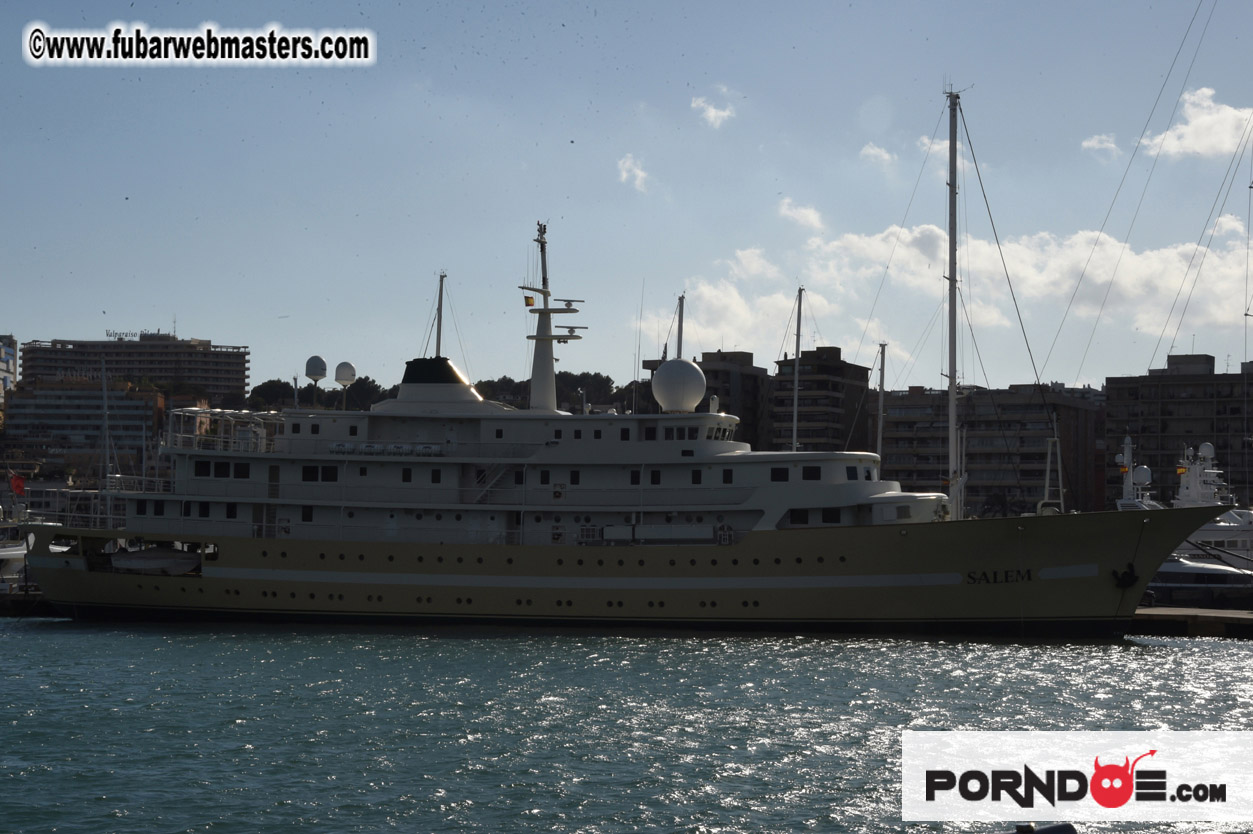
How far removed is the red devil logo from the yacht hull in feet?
32.3

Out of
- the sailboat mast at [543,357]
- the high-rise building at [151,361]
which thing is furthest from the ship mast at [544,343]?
the high-rise building at [151,361]

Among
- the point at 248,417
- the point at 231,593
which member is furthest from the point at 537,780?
the point at 248,417

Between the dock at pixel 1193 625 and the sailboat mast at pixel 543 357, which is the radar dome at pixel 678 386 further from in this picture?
the dock at pixel 1193 625

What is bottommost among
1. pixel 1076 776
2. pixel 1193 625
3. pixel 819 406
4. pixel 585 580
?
pixel 1076 776

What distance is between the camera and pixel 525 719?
→ 55.1 feet

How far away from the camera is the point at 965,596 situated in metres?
24.9

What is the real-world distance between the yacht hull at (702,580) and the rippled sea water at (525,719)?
89 cm

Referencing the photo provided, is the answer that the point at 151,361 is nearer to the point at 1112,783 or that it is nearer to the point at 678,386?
the point at 678,386

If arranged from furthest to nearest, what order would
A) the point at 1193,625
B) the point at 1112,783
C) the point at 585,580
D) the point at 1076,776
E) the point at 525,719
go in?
the point at 1193,625, the point at 585,580, the point at 525,719, the point at 1112,783, the point at 1076,776

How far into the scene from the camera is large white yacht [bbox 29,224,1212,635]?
979 inches

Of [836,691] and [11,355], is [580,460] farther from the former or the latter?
[11,355]

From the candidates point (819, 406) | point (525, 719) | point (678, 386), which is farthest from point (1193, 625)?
point (819, 406)

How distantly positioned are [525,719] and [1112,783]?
8.07 metres

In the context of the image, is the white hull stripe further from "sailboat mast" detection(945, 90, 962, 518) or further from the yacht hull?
"sailboat mast" detection(945, 90, 962, 518)
